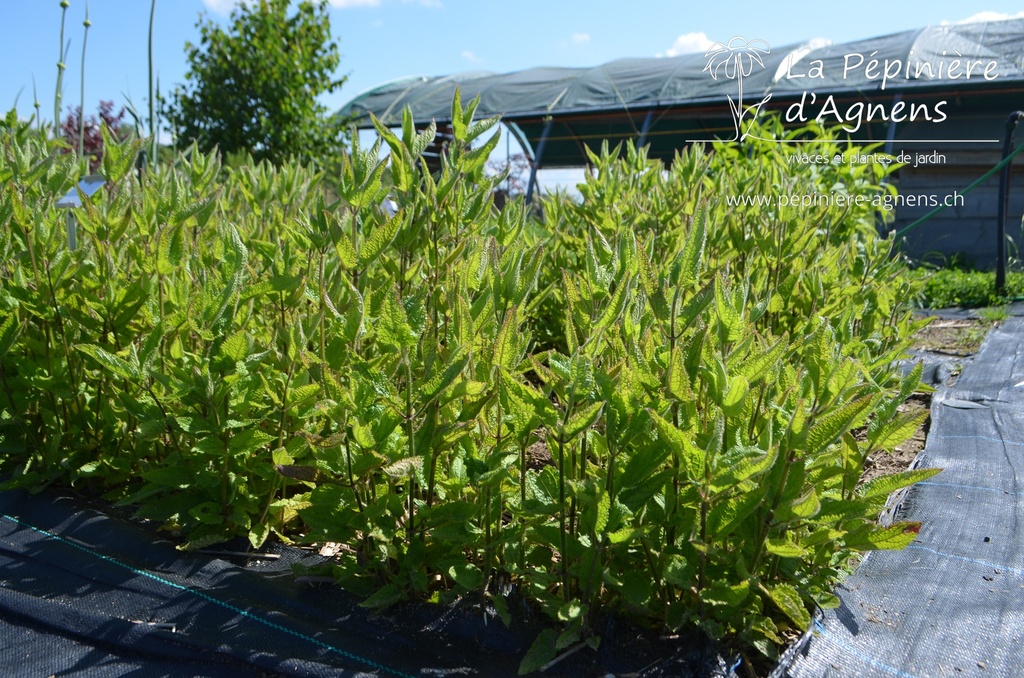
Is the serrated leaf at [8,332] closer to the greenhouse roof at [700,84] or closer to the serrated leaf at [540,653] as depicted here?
the serrated leaf at [540,653]

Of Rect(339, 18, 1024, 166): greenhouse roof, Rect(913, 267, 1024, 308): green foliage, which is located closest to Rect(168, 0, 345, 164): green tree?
Rect(339, 18, 1024, 166): greenhouse roof

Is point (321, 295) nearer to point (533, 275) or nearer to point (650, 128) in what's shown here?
point (533, 275)

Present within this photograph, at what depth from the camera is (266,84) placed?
10562 millimetres

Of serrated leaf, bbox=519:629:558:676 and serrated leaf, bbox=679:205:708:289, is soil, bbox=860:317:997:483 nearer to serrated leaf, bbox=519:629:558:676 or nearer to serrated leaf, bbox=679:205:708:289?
serrated leaf, bbox=679:205:708:289

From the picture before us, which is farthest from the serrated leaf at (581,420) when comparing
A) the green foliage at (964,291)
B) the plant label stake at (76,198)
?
the green foliage at (964,291)

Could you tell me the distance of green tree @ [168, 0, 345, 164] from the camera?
34.5 ft

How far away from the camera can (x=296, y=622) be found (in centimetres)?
160

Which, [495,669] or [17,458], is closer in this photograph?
[495,669]

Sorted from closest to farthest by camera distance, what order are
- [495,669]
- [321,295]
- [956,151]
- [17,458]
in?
1. [495,669]
2. [321,295]
3. [17,458]
4. [956,151]

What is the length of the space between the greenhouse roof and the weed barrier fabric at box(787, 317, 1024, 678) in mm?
6826

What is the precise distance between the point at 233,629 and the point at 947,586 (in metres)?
1.65

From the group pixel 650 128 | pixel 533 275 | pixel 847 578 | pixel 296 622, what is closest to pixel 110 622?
pixel 296 622

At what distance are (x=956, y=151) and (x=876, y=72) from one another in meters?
1.66

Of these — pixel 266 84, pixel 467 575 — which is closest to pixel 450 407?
pixel 467 575
